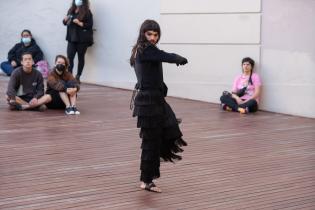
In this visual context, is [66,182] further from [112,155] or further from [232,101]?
[232,101]

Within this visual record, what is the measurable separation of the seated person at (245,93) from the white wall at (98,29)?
2481mm

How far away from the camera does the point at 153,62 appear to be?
6.02 metres

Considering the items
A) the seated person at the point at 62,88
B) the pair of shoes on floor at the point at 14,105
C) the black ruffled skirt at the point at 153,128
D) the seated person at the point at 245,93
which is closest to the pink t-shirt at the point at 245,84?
the seated person at the point at 245,93

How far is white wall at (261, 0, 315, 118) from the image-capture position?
1085cm

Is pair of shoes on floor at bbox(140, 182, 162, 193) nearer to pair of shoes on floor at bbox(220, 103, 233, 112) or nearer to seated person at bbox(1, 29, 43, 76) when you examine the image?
pair of shoes on floor at bbox(220, 103, 233, 112)

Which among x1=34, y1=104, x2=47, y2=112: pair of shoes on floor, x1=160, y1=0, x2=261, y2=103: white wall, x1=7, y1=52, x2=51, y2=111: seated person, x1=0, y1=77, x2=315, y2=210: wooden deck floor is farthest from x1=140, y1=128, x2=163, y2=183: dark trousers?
x1=160, y1=0, x2=261, y2=103: white wall

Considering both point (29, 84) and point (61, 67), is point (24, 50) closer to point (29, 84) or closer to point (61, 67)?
point (29, 84)

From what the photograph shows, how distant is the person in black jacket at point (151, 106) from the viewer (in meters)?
6.00

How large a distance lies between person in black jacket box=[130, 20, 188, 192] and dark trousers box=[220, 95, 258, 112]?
5133mm

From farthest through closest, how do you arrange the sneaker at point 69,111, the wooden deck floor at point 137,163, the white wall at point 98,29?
the white wall at point 98,29, the sneaker at point 69,111, the wooden deck floor at point 137,163

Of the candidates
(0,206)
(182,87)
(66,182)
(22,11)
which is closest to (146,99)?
(66,182)

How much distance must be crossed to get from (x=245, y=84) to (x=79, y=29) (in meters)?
4.23

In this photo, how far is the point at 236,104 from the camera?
37.0 ft

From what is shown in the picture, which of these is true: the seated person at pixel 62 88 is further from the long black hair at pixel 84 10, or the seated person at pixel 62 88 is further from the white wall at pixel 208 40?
the long black hair at pixel 84 10
